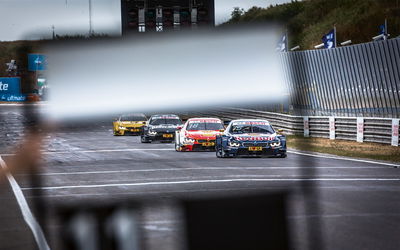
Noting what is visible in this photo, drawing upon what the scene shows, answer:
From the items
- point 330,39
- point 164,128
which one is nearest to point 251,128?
point 164,128

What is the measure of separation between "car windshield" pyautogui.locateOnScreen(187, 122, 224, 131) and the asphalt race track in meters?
1.21

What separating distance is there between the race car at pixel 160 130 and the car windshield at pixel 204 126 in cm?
551

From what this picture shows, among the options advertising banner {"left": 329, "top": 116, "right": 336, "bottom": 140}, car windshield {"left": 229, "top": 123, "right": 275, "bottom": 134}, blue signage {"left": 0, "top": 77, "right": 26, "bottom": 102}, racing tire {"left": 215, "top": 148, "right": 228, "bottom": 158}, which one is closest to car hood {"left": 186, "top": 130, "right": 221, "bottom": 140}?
car windshield {"left": 229, "top": 123, "right": 275, "bottom": 134}

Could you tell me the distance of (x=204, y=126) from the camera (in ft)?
94.2

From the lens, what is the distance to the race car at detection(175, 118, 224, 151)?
91.3 ft

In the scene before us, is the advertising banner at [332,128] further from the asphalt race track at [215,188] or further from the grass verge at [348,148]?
the asphalt race track at [215,188]

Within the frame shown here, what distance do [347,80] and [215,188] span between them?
2610 centimetres

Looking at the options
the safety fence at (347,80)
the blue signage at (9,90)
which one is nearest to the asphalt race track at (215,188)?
the safety fence at (347,80)

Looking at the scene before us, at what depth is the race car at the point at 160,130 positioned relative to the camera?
34.3m

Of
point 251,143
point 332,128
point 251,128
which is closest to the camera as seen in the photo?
point 251,143

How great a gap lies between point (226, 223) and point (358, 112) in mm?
29025

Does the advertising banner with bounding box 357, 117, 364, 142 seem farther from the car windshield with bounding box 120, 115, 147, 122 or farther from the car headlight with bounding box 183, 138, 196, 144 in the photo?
the car windshield with bounding box 120, 115, 147, 122

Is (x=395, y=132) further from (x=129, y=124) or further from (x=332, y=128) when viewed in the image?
(x=129, y=124)

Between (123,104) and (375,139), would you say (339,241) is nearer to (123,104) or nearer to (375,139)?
(123,104)
